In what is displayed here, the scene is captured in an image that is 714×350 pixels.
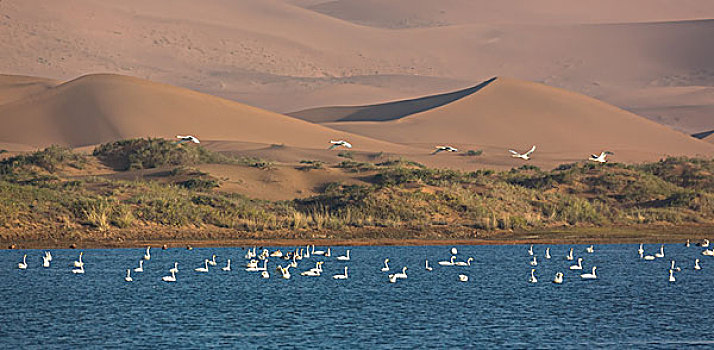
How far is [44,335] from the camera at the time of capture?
3144cm

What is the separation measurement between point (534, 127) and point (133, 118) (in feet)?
Result: 176

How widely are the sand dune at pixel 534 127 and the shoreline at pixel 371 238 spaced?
2927 inches

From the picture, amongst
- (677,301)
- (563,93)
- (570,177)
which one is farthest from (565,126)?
(677,301)

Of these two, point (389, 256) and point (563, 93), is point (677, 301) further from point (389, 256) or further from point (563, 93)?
point (563, 93)

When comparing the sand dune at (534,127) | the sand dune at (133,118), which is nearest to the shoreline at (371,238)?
the sand dune at (133,118)

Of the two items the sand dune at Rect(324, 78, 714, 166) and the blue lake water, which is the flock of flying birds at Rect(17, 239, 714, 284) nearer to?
the blue lake water

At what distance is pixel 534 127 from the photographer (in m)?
159

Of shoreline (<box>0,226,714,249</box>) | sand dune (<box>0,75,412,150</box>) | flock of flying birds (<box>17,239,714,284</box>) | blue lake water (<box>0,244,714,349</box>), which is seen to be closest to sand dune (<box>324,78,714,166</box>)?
sand dune (<box>0,75,412,150</box>)

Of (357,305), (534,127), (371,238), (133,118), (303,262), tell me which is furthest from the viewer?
(534,127)

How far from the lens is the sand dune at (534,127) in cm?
15075

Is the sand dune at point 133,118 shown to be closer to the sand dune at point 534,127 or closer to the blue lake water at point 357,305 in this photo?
the sand dune at point 534,127

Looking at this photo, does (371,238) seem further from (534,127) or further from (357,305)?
(534,127)

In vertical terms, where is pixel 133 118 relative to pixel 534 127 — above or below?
below

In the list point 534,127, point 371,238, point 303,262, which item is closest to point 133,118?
point 534,127
